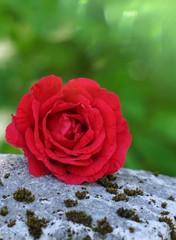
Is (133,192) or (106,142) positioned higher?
(106,142)

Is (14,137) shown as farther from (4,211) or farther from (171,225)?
(171,225)

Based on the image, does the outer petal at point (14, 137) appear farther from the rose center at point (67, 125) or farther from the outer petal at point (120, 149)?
the outer petal at point (120, 149)

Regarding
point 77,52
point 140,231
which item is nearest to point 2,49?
point 77,52

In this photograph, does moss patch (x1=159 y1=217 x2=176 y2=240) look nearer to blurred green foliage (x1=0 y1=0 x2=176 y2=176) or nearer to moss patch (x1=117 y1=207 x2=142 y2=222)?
moss patch (x1=117 y1=207 x2=142 y2=222)

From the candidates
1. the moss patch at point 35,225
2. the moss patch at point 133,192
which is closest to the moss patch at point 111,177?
the moss patch at point 133,192

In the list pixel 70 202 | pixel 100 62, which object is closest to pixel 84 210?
pixel 70 202

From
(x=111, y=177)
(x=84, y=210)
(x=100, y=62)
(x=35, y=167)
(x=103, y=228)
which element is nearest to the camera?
(x=103, y=228)
